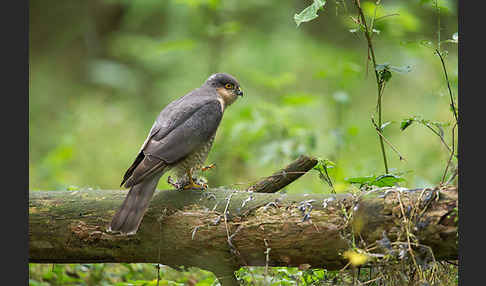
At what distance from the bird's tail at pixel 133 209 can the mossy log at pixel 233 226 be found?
0.29 ft

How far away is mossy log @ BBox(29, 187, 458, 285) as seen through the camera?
2.55 metres

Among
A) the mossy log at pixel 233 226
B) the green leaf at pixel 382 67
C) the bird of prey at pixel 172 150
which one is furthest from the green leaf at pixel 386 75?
the bird of prey at pixel 172 150

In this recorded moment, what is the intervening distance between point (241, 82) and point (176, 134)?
4.41 metres

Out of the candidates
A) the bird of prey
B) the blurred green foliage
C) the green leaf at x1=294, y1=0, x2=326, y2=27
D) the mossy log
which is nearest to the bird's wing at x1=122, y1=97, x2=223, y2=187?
the bird of prey

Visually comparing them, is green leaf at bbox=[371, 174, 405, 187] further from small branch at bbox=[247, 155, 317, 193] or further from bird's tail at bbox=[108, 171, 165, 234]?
bird's tail at bbox=[108, 171, 165, 234]

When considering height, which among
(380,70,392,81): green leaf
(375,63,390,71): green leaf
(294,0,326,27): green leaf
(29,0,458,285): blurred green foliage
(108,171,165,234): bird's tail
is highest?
(294,0,326,27): green leaf

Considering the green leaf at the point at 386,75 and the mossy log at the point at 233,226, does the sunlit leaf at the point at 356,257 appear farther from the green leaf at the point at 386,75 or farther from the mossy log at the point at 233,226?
the green leaf at the point at 386,75

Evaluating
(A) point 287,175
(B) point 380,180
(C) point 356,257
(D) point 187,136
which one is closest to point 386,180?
(B) point 380,180

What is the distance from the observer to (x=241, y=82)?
25.3ft

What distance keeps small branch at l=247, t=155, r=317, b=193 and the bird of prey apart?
437 mm

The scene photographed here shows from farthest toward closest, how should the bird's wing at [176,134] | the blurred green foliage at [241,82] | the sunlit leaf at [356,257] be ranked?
the blurred green foliage at [241,82], the bird's wing at [176,134], the sunlit leaf at [356,257]

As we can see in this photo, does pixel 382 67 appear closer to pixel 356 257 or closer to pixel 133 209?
pixel 356 257

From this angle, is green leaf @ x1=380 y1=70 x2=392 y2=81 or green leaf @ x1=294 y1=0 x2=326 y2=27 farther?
green leaf @ x1=380 y1=70 x2=392 y2=81

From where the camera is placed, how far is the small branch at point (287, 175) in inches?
131
